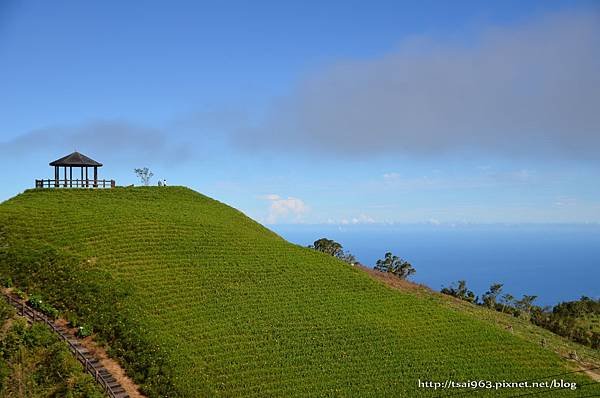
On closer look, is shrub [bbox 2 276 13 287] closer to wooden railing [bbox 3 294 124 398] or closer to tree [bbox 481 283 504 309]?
wooden railing [bbox 3 294 124 398]

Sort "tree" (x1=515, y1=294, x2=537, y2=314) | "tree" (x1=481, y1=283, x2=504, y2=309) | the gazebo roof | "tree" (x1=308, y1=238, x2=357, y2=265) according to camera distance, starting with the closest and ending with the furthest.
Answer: the gazebo roof
"tree" (x1=481, y1=283, x2=504, y2=309)
"tree" (x1=515, y1=294, x2=537, y2=314)
"tree" (x1=308, y1=238, x2=357, y2=265)

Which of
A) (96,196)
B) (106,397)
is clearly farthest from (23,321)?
(96,196)

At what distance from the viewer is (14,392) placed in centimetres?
2438

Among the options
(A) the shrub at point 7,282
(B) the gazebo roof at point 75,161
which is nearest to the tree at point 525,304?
(B) the gazebo roof at point 75,161

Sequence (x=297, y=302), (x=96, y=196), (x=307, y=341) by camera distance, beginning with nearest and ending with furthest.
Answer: (x=307, y=341) < (x=297, y=302) < (x=96, y=196)

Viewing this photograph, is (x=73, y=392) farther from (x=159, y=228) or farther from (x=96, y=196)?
(x=96, y=196)

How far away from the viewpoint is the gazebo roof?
2254 inches

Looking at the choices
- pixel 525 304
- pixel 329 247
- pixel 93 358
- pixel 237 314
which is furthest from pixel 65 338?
Answer: pixel 525 304

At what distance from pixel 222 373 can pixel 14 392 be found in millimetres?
10205

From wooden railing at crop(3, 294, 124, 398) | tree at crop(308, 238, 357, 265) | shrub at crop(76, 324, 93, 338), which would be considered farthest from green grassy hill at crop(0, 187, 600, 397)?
tree at crop(308, 238, 357, 265)

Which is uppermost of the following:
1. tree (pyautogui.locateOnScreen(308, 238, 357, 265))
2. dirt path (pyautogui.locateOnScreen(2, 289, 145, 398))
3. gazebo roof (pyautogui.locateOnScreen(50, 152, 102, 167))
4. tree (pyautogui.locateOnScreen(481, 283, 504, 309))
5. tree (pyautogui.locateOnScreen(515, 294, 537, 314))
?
gazebo roof (pyautogui.locateOnScreen(50, 152, 102, 167))

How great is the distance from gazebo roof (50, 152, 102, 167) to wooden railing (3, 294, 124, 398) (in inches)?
1078

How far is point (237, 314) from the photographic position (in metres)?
34.7

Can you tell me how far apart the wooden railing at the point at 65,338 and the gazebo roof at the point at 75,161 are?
27.4 meters
